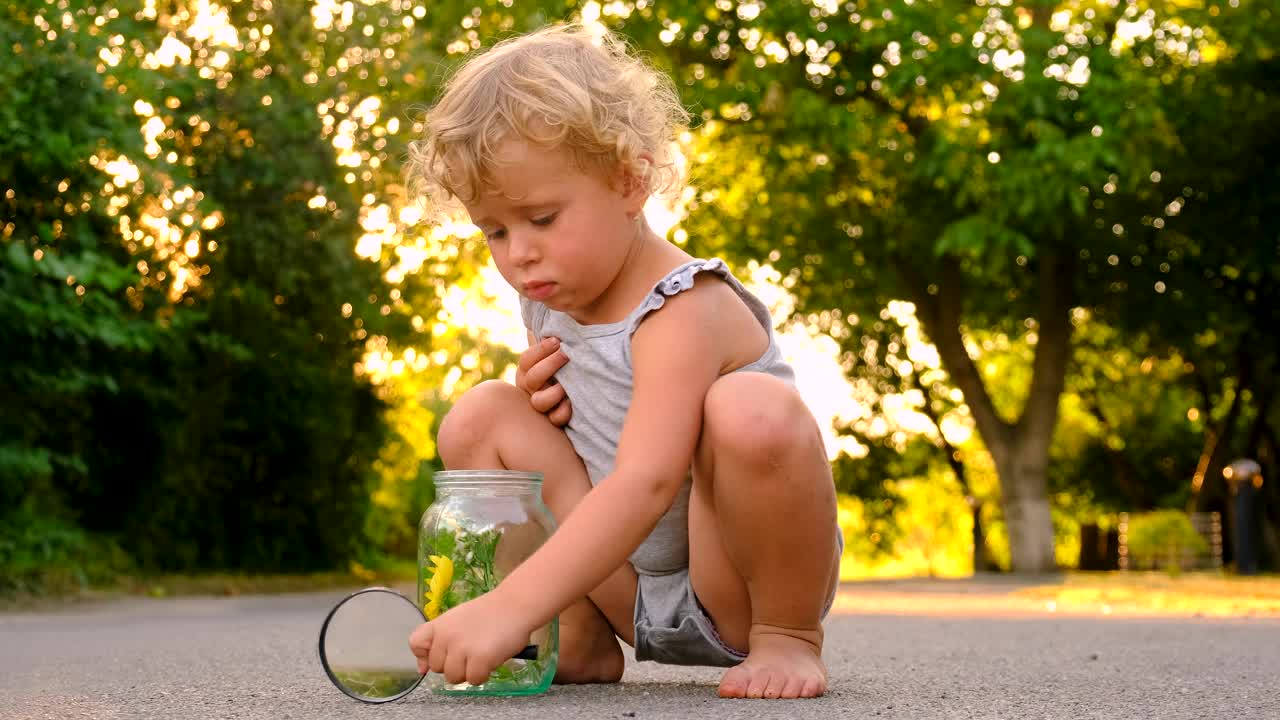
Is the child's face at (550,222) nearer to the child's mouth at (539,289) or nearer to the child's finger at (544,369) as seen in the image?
the child's mouth at (539,289)

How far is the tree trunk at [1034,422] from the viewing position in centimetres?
1592

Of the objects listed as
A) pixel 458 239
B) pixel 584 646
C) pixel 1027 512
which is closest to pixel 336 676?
pixel 584 646

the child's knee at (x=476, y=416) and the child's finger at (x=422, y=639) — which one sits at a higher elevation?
the child's knee at (x=476, y=416)

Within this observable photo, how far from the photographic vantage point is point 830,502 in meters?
2.92

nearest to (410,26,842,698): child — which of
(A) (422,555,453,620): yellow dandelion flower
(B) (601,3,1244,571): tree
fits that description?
(A) (422,555,453,620): yellow dandelion flower

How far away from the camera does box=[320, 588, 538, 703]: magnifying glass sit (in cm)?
272

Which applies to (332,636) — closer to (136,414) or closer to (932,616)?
(932,616)

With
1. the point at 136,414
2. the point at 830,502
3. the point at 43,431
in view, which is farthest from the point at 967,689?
the point at 136,414

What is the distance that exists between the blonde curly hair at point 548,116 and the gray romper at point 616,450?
0.25m

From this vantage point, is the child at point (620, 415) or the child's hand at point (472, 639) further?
the child at point (620, 415)

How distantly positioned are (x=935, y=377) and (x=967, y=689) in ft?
58.9

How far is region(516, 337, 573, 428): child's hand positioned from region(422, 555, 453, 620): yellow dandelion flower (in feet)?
1.25

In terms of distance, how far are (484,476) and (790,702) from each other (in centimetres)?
68

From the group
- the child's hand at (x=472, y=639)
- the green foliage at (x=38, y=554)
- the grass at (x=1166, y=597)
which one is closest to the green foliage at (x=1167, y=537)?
the grass at (x=1166, y=597)
